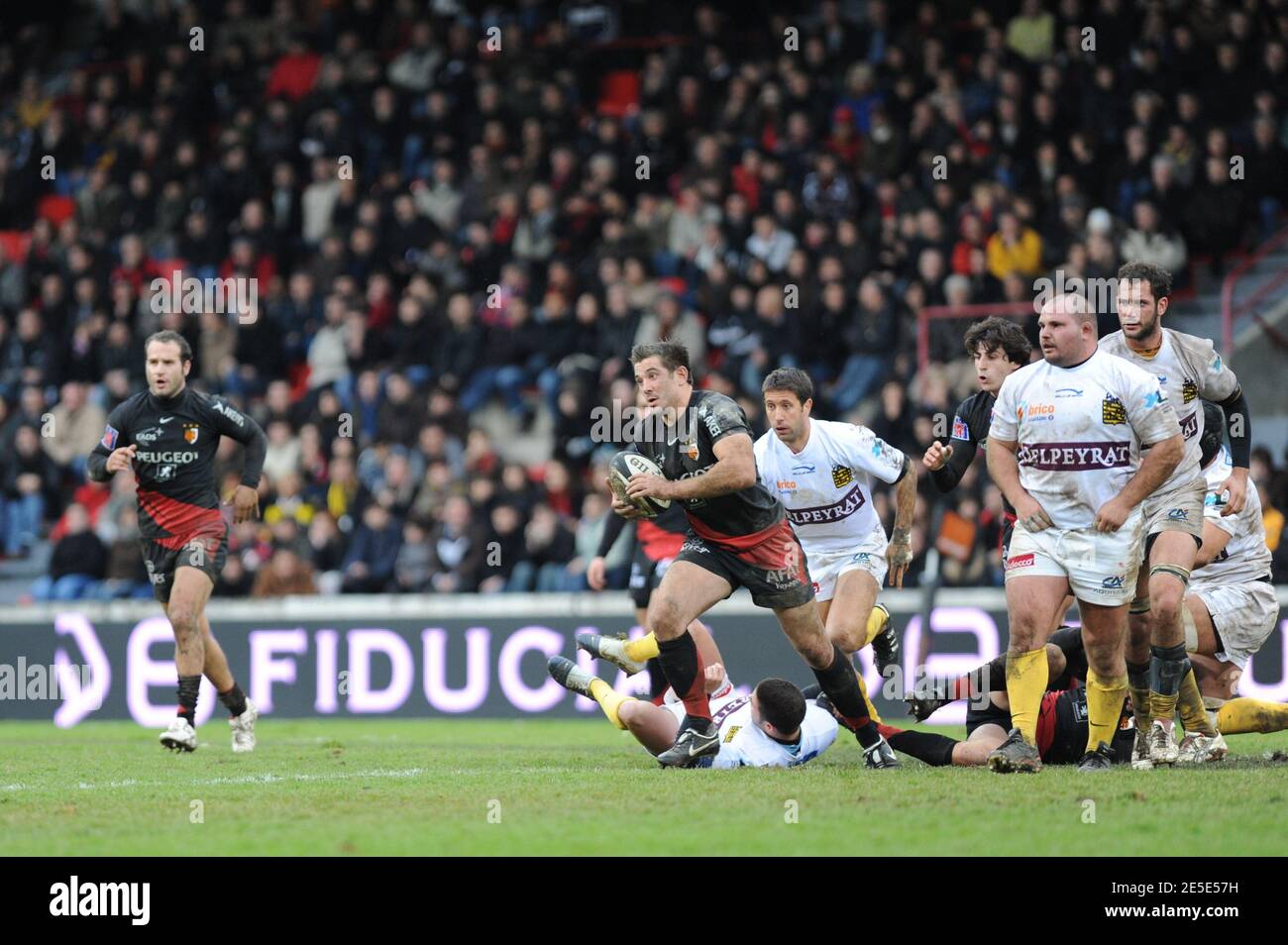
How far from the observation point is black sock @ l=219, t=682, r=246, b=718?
1138 centimetres

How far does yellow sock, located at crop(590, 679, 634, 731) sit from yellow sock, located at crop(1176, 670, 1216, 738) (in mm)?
3020

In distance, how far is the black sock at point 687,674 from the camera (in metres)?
9.05

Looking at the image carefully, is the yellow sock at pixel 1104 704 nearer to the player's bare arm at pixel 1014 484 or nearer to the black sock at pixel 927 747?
the black sock at pixel 927 747

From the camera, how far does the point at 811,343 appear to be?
1719 centimetres

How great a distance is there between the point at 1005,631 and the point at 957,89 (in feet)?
23.5

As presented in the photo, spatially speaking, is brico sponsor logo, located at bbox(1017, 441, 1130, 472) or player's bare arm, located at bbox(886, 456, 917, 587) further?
player's bare arm, located at bbox(886, 456, 917, 587)

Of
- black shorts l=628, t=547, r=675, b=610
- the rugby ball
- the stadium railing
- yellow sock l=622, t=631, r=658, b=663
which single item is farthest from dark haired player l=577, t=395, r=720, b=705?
the stadium railing

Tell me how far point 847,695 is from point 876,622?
4.08 ft

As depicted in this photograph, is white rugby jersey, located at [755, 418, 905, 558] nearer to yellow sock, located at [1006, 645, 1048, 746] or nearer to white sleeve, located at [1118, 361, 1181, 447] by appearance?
yellow sock, located at [1006, 645, 1048, 746]

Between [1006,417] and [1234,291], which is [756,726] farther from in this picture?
[1234,291]

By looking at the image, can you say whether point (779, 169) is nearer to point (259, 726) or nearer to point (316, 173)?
point (316, 173)

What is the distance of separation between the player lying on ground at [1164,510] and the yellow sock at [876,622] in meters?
1.58

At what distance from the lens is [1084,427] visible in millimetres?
8336

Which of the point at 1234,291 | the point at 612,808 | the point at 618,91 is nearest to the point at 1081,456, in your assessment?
the point at 612,808
